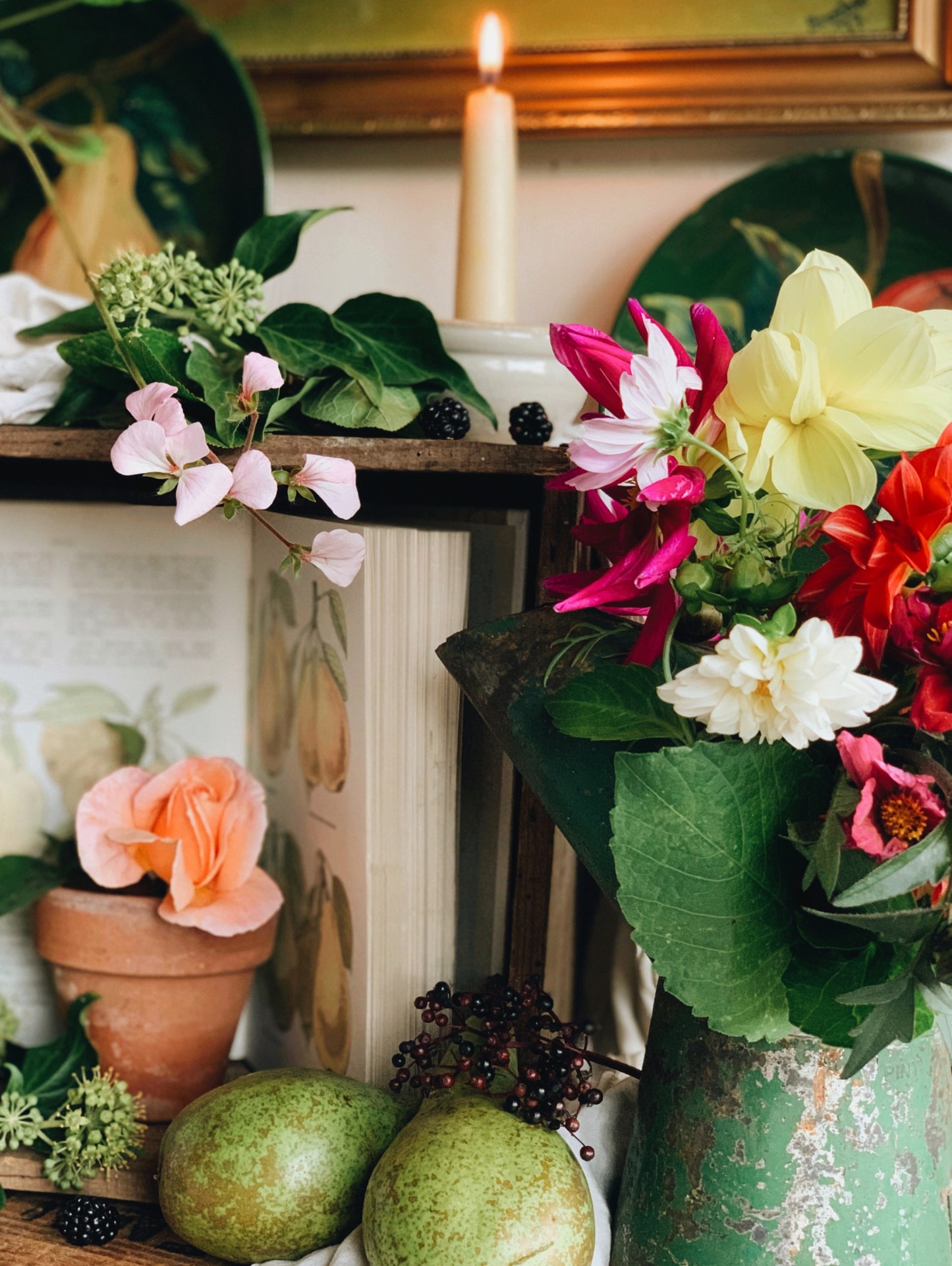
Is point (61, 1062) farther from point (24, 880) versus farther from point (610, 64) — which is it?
point (610, 64)

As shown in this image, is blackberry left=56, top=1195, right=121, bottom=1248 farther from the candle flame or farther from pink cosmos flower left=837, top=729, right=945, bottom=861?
the candle flame

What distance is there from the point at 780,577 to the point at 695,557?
40 mm

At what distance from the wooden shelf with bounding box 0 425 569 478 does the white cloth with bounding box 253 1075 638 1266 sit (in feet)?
0.92

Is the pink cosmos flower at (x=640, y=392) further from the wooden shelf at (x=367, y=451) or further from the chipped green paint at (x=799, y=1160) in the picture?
the chipped green paint at (x=799, y=1160)

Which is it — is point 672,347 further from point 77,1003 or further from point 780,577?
point 77,1003

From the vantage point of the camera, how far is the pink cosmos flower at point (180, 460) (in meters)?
0.40

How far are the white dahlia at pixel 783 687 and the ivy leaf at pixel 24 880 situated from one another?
0.39 m

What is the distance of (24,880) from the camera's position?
0.57 m

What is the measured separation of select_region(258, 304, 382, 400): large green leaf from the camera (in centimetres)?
50

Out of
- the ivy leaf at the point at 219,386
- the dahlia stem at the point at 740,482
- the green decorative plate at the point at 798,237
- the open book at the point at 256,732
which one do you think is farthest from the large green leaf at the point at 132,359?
the green decorative plate at the point at 798,237

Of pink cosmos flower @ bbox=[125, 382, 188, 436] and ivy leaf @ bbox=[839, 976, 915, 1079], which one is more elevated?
pink cosmos flower @ bbox=[125, 382, 188, 436]

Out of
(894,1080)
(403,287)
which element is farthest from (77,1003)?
(403,287)

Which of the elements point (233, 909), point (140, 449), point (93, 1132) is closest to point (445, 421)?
point (140, 449)

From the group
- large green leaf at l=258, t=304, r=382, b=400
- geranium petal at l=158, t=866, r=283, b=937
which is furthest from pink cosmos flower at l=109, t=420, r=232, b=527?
geranium petal at l=158, t=866, r=283, b=937
